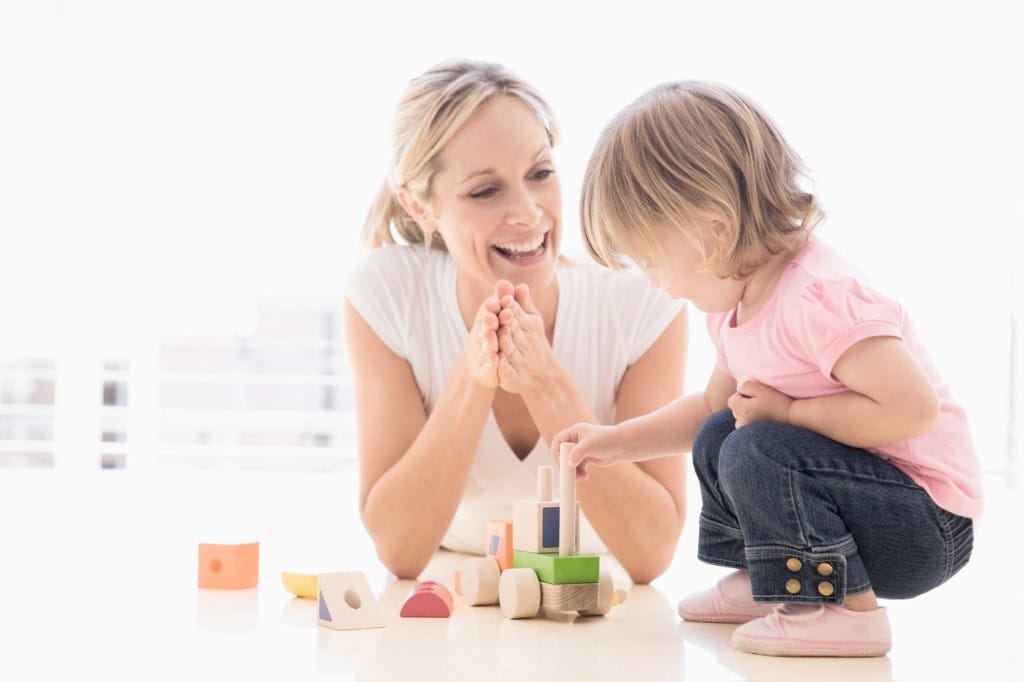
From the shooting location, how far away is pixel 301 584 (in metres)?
1.38

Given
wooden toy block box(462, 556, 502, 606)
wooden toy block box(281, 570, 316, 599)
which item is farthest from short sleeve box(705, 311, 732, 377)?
wooden toy block box(281, 570, 316, 599)

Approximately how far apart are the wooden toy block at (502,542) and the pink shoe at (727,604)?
216 millimetres

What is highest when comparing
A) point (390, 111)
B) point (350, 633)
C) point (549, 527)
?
point (390, 111)

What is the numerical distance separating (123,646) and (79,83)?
3.02 m

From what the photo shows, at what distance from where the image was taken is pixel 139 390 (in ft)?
12.2

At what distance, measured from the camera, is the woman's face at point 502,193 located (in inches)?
60.2

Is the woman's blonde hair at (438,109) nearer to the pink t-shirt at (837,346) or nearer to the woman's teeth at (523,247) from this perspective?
the woman's teeth at (523,247)

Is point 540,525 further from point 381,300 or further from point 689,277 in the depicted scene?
point 381,300

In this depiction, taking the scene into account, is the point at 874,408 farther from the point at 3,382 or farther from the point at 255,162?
the point at 3,382

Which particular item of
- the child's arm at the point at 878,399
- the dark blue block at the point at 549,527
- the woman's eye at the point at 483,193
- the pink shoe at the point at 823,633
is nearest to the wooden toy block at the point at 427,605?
the dark blue block at the point at 549,527

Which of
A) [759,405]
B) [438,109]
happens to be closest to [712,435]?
[759,405]

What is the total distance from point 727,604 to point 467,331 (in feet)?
2.02

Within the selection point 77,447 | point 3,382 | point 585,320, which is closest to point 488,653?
point 585,320

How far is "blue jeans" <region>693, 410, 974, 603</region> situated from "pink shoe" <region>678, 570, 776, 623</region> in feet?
0.51
